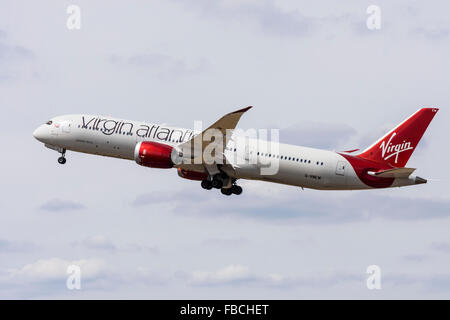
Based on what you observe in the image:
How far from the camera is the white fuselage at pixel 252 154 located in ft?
207

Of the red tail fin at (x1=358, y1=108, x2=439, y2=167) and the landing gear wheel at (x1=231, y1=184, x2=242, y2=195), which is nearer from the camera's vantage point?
the red tail fin at (x1=358, y1=108, x2=439, y2=167)

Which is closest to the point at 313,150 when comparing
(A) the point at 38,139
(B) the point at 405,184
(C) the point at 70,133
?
(B) the point at 405,184

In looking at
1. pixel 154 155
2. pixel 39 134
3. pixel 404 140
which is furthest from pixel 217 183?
pixel 39 134

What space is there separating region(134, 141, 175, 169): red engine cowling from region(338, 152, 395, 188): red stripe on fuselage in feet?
49.7

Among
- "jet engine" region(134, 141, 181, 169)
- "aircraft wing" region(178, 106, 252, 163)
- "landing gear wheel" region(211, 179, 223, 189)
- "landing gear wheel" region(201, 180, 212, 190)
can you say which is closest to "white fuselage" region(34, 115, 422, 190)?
"landing gear wheel" region(211, 179, 223, 189)

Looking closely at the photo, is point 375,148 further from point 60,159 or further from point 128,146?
point 60,159

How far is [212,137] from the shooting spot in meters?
61.9

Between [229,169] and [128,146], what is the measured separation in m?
9.02

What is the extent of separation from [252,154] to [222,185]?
4.61 m

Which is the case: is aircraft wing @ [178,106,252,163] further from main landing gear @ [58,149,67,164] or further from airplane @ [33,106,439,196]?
main landing gear @ [58,149,67,164]

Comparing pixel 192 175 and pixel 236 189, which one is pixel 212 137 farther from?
pixel 236 189

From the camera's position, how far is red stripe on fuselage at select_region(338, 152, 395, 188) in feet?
208

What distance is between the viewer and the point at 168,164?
6250 cm

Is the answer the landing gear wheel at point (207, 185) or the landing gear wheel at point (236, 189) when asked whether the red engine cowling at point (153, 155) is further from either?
the landing gear wheel at point (236, 189)
